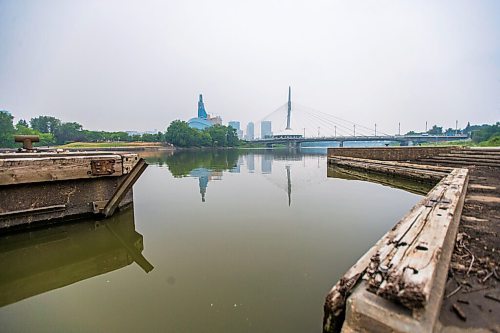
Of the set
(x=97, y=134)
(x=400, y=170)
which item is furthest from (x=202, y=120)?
(x=400, y=170)

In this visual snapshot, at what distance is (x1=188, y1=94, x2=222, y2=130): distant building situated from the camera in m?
146

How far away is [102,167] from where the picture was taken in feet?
17.5

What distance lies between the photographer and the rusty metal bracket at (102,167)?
17.1ft

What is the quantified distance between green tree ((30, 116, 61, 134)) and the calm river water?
284 feet

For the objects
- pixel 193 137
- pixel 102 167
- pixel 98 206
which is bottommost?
pixel 98 206

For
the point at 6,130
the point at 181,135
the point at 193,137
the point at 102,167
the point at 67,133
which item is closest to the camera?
the point at 102,167

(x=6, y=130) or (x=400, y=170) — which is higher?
(x=6, y=130)

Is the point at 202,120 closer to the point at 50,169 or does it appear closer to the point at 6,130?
the point at 6,130

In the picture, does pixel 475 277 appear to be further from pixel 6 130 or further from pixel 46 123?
pixel 46 123

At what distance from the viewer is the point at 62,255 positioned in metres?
3.94

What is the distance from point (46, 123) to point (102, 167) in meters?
89.0

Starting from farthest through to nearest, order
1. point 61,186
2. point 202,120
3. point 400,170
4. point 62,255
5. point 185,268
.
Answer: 1. point 202,120
2. point 400,170
3. point 61,186
4. point 62,255
5. point 185,268

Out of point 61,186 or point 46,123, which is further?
point 46,123

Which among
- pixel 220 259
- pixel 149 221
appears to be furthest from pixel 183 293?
pixel 149 221
